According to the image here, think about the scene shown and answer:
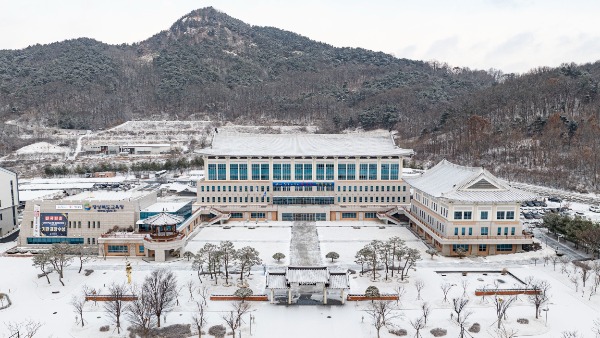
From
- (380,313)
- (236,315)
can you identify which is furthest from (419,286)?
(236,315)

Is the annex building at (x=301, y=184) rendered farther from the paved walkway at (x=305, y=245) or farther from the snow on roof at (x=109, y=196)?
the snow on roof at (x=109, y=196)

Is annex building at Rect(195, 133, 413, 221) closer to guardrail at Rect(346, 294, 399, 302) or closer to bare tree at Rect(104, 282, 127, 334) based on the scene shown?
guardrail at Rect(346, 294, 399, 302)

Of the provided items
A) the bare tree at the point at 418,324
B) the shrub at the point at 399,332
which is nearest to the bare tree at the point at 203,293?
the shrub at the point at 399,332

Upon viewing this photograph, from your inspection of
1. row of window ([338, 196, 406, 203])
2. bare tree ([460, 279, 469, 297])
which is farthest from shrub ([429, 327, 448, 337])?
row of window ([338, 196, 406, 203])

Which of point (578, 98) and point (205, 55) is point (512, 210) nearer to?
point (578, 98)

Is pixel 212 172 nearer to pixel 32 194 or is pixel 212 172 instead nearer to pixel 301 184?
pixel 301 184

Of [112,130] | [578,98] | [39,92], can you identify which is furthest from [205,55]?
[578,98]
